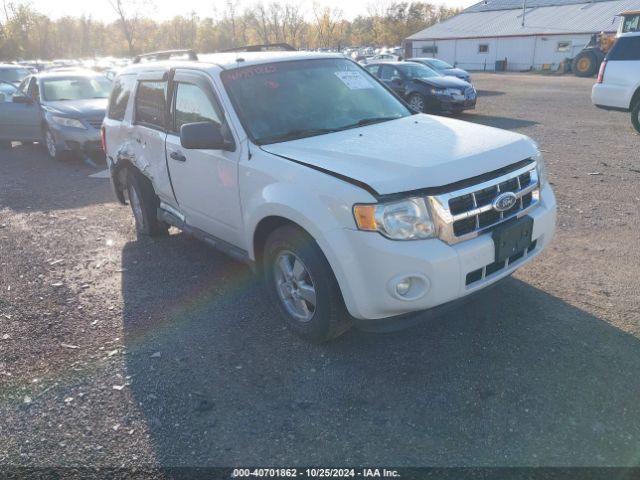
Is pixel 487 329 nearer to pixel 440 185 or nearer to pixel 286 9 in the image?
pixel 440 185

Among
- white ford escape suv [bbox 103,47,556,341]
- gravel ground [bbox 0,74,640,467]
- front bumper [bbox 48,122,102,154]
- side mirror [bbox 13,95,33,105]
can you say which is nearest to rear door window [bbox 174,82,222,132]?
white ford escape suv [bbox 103,47,556,341]

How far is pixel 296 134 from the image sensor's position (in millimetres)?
3816

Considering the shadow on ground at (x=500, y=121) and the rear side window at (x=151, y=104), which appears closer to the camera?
the rear side window at (x=151, y=104)

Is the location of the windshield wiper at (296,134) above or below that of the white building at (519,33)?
below

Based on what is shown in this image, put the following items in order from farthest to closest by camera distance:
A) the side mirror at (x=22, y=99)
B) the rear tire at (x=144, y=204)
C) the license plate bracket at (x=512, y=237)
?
the side mirror at (x=22, y=99)
the rear tire at (x=144, y=204)
the license plate bracket at (x=512, y=237)

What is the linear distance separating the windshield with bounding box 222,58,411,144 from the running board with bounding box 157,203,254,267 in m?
0.93

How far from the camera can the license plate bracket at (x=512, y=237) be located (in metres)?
3.12

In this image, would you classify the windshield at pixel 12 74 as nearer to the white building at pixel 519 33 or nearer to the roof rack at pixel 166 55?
the roof rack at pixel 166 55

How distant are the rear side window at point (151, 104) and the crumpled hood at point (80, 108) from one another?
5.46m

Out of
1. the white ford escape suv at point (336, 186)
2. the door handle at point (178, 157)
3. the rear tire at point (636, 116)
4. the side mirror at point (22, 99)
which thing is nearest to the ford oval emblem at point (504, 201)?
the white ford escape suv at point (336, 186)

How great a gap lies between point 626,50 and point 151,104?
31.7ft

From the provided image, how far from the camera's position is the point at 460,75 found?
19266mm

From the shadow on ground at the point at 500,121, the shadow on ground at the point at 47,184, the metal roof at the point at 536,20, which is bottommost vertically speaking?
the shadow on ground at the point at 47,184

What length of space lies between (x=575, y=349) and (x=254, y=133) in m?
2.60
